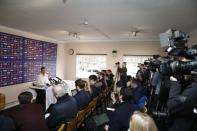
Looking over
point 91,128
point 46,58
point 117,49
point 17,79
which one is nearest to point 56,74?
point 46,58

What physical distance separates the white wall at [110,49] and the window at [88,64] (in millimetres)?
205

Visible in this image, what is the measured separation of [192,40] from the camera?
5047 millimetres

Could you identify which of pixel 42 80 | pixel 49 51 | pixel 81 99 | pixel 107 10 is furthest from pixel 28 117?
pixel 49 51

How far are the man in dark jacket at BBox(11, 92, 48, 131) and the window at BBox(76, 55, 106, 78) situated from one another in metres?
5.81

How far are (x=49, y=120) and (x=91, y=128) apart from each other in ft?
4.01

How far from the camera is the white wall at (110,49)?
7.09m

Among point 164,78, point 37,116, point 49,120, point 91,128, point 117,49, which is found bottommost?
point 91,128

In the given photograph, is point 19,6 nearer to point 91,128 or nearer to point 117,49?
point 91,128

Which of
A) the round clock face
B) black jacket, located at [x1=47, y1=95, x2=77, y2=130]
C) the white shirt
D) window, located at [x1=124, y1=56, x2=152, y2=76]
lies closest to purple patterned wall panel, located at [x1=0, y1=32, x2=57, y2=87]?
the white shirt

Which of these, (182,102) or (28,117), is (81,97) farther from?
(182,102)

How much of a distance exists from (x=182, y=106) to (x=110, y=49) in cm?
603

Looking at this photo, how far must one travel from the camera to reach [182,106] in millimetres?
1713

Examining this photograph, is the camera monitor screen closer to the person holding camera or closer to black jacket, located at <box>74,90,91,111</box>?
the person holding camera

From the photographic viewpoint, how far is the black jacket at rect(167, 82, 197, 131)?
1.71 metres
